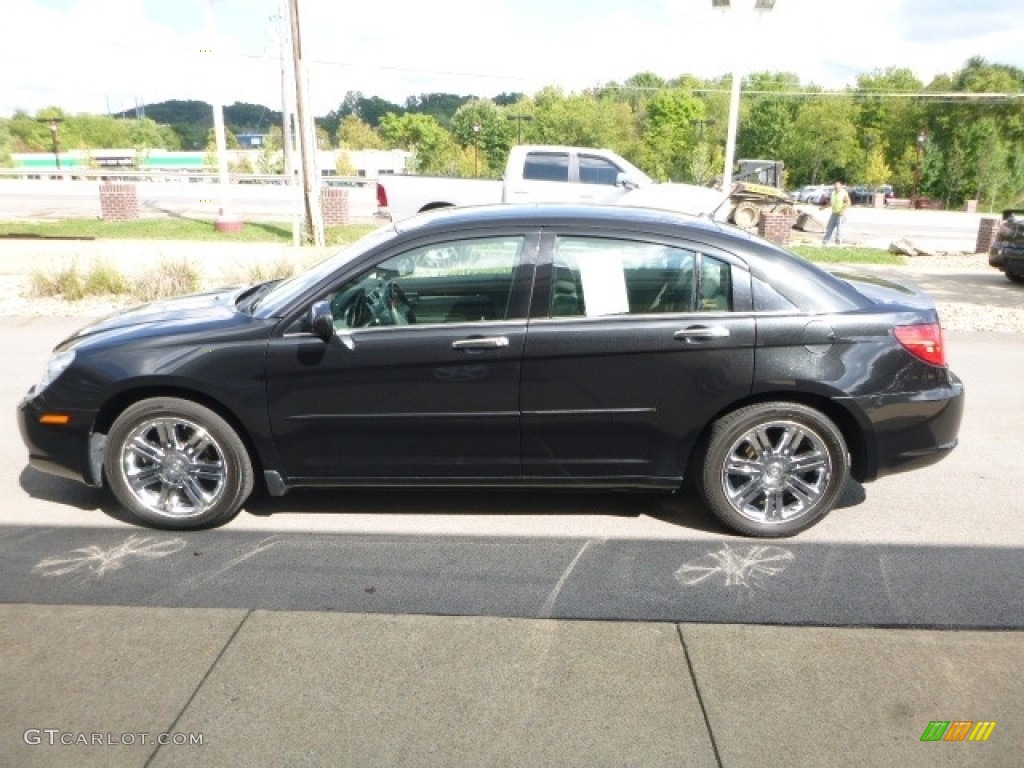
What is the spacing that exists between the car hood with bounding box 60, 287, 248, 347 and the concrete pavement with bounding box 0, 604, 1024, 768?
1.57 meters

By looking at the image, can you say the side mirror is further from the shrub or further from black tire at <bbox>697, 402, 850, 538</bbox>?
the shrub

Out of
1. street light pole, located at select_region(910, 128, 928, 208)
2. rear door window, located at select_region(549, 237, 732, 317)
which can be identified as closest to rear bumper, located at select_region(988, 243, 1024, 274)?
rear door window, located at select_region(549, 237, 732, 317)

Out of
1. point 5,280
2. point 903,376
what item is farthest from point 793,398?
point 5,280

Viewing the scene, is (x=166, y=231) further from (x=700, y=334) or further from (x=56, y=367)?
(x=700, y=334)

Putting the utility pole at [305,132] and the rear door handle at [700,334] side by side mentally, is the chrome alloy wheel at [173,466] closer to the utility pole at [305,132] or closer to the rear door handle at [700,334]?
the rear door handle at [700,334]

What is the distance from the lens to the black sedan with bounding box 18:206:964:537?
4.27 meters

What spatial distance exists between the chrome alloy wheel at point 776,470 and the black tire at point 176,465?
253cm

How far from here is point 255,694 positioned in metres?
3.08

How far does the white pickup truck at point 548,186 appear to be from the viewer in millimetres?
15461

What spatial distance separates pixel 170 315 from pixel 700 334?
2.86m

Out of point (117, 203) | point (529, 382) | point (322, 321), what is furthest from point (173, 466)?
point (117, 203)

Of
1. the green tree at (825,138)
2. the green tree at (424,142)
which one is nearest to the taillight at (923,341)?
the green tree at (424,142)

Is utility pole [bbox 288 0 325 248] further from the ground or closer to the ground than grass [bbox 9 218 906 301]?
further from the ground

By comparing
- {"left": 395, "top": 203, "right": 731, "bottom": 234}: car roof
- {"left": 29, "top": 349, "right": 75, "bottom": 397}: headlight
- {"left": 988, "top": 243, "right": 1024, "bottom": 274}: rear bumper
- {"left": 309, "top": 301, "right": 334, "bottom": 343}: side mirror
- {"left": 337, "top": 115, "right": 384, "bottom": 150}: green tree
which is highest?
{"left": 337, "top": 115, "right": 384, "bottom": 150}: green tree
